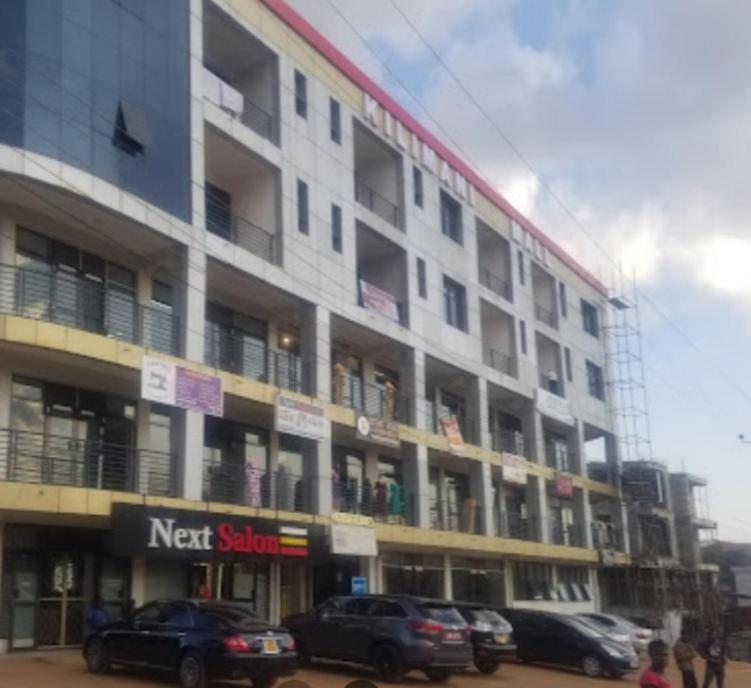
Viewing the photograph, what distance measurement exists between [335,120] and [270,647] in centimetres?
1999

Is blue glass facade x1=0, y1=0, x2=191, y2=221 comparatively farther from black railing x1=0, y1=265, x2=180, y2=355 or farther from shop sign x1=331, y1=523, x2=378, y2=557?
shop sign x1=331, y1=523, x2=378, y2=557

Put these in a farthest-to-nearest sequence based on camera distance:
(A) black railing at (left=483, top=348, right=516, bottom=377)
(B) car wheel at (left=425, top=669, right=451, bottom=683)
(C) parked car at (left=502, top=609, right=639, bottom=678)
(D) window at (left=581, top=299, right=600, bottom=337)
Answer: (D) window at (left=581, top=299, right=600, bottom=337)
(A) black railing at (left=483, top=348, right=516, bottom=377)
(C) parked car at (left=502, top=609, right=639, bottom=678)
(B) car wheel at (left=425, top=669, right=451, bottom=683)

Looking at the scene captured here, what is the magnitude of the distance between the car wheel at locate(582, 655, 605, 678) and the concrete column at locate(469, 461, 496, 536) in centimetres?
1256

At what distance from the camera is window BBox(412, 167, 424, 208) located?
121 feet

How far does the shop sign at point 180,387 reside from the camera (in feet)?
74.4

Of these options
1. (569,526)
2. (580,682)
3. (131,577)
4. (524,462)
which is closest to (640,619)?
(569,526)

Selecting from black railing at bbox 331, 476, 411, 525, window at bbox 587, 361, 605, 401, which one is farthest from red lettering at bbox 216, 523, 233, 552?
window at bbox 587, 361, 605, 401

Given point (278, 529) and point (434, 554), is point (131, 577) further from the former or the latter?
point (434, 554)

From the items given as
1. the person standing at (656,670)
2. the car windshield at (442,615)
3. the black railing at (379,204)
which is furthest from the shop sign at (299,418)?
the person standing at (656,670)

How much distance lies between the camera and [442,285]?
3772cm

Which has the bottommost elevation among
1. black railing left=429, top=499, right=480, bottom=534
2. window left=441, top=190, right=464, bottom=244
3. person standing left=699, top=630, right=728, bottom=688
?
person standing left=699, top=630, right=728, bottom=688

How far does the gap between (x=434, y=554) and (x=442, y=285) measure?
9.91 metres

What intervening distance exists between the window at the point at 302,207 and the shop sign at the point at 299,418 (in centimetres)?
538

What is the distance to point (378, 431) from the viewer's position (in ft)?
102
